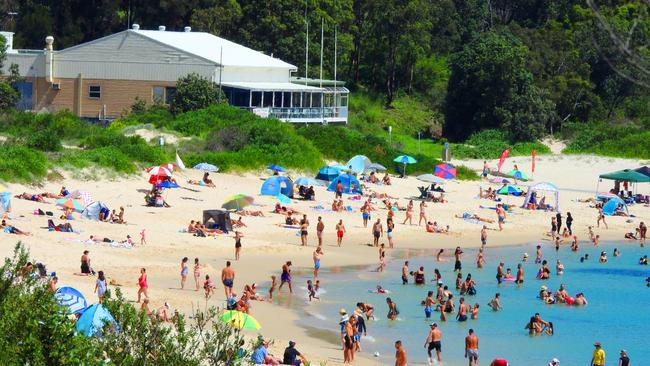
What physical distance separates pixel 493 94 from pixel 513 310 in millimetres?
34207

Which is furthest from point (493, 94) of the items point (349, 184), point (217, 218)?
point (217, 218)

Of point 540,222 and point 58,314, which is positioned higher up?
point 58,314

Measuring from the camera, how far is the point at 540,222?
46594mm

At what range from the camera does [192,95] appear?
5725 cm

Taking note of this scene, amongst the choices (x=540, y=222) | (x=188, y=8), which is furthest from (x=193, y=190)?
(x=188, y=8)

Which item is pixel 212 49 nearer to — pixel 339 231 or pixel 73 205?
pixel 339 231

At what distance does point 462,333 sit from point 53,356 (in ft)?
54.5

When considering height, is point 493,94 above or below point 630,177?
above

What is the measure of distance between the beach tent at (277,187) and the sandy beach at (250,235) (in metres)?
0.39

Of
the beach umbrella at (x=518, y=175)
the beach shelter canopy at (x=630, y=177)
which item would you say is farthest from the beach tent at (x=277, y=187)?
the beach shelter canopy at (x=630, y=177)

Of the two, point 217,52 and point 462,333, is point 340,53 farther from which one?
point 462,333

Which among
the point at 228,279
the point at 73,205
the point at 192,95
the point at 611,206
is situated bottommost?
the point at 611,206

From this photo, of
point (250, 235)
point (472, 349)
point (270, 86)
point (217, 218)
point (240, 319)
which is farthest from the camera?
point (270, 86)

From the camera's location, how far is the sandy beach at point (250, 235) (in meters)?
28.8
